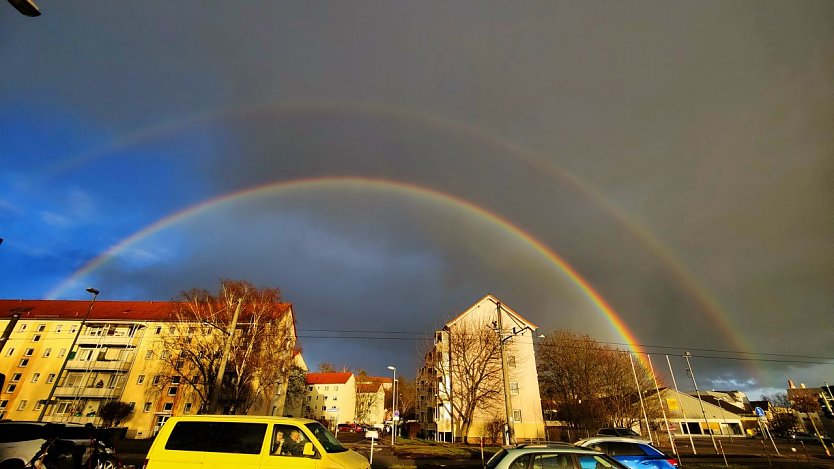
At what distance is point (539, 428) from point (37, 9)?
5907 cm

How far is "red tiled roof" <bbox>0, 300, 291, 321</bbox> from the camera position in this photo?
56781 mm

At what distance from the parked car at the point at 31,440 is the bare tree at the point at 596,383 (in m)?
51.7

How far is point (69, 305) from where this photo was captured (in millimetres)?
62469

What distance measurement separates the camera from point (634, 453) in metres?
12.4

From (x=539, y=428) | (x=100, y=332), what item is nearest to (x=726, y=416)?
(x=539, y=428)

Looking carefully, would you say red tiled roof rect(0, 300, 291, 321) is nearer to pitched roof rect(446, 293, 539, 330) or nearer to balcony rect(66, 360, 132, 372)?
balcony rect(66, 360, 132, 372)

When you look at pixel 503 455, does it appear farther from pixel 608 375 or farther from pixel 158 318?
pixel 158 318

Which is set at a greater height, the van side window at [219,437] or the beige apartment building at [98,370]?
the beige apartment building at [98,370]

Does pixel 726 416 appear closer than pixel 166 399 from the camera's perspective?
No

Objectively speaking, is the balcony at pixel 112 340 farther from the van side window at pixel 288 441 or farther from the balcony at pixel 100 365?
the van side window at pixel 288 441

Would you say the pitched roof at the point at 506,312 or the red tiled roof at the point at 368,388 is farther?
the red tiled roof at the point at 368,388

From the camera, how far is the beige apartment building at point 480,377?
147ft

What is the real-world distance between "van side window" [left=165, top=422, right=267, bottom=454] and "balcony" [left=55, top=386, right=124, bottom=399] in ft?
185

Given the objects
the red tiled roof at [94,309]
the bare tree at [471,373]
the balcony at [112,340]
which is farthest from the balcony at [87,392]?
the bare tree at [471,373]
